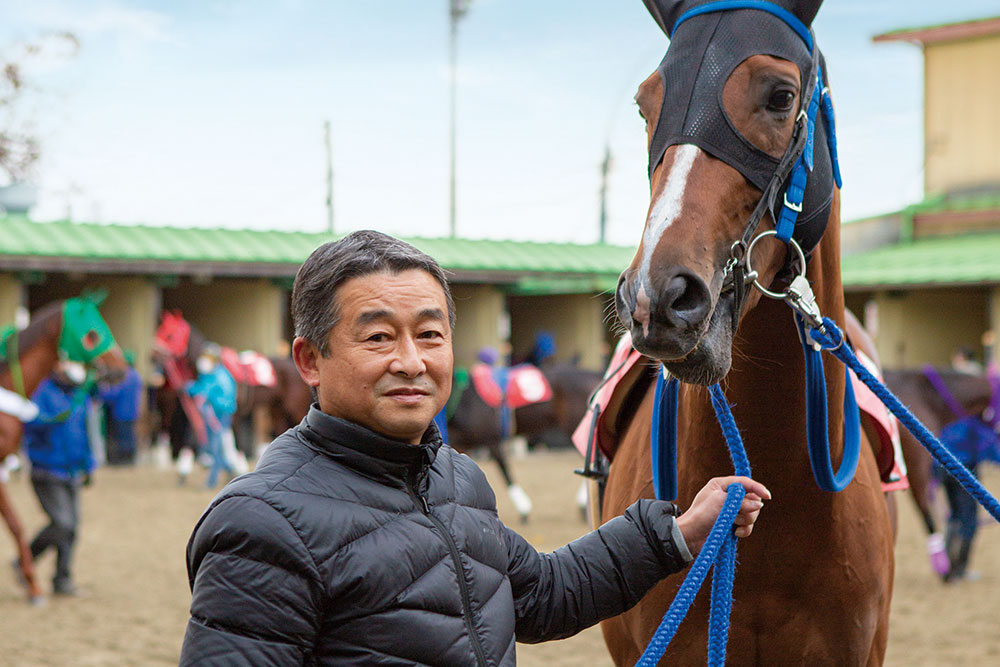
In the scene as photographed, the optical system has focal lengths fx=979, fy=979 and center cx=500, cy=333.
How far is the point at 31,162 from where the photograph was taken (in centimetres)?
1686

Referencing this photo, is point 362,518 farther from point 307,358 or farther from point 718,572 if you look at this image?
point 718,572

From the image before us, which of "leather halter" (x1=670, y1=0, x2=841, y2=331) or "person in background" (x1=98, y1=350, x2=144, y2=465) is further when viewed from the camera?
"person in background" (x1=98, y1=350, x2=144, y2=465)

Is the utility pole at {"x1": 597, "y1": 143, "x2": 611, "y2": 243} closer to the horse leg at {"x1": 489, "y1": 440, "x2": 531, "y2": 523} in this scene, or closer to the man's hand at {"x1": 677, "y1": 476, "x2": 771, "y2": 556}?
the horse leg at {"x1": 489, "y1": 440, "x2": 531, "y2": 523}

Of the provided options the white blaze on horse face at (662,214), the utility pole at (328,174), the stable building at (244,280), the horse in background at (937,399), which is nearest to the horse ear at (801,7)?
the white blaze on horse face at (662,214)

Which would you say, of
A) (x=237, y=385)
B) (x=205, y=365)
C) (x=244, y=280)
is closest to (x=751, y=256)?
(x=205, y=365)

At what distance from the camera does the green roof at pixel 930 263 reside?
55.2 feet

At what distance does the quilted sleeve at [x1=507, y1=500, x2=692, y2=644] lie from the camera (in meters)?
1.92

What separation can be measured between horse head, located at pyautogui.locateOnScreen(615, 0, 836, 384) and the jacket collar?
1.46 feet

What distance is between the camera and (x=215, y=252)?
677 inches

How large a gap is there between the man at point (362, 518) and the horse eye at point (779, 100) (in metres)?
0.73

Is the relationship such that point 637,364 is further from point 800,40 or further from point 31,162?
point 31,162

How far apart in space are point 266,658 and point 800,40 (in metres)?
1.54

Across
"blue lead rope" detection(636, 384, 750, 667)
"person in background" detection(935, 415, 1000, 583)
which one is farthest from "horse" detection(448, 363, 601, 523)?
"blue lead rope" detection(636, 384, 750, 667)

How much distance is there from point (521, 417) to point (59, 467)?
695 cm
